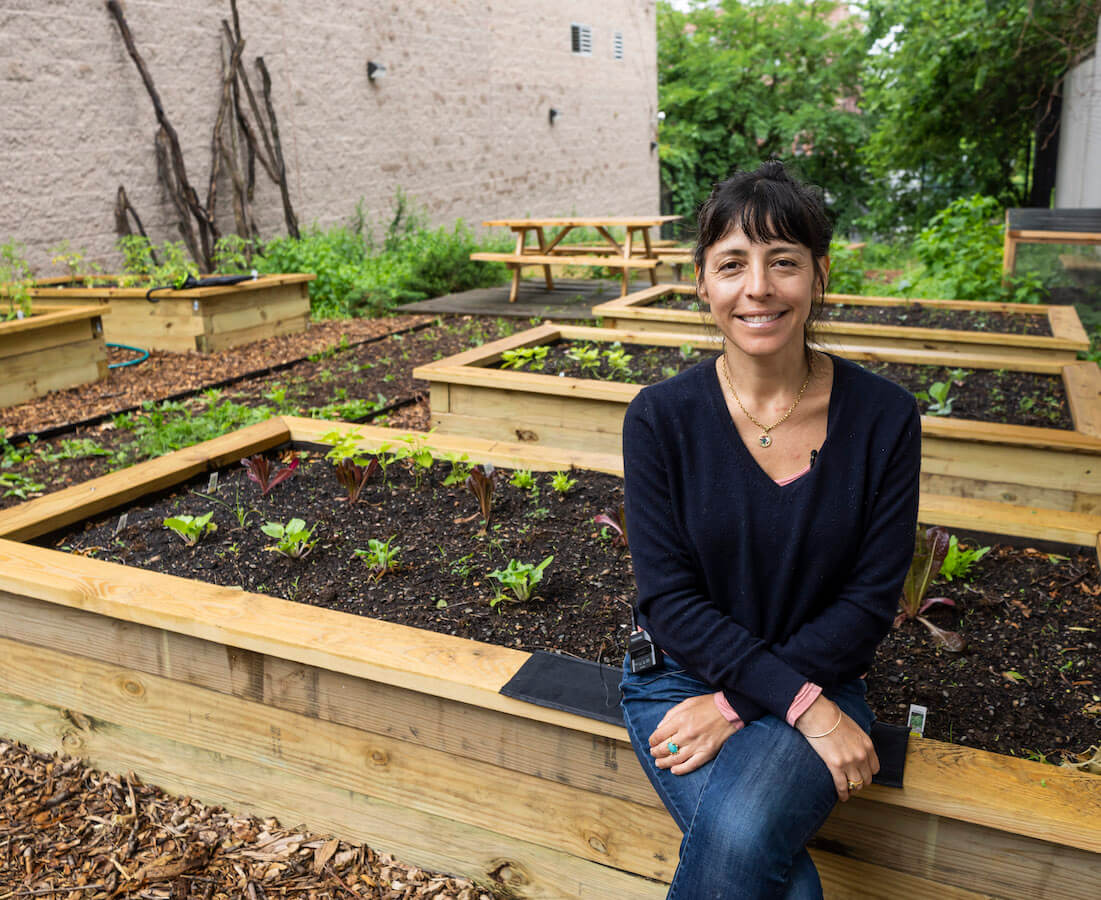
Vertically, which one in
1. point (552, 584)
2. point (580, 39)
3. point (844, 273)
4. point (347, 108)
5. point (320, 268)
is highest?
point (580, 39)

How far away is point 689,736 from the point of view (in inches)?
57.6

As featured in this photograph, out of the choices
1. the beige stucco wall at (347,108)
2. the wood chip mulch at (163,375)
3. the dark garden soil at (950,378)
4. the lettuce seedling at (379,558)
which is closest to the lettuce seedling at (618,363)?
the dark garden soil at (950,378)

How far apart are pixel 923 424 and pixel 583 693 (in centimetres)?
205

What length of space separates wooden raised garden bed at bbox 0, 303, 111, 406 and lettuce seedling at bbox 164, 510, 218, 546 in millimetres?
3254

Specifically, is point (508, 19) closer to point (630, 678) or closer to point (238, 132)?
point (238, 132)

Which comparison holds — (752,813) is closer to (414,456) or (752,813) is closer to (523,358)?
(414,456)

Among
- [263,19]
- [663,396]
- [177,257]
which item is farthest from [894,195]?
[663,396]

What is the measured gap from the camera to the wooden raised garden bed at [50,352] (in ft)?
17.4

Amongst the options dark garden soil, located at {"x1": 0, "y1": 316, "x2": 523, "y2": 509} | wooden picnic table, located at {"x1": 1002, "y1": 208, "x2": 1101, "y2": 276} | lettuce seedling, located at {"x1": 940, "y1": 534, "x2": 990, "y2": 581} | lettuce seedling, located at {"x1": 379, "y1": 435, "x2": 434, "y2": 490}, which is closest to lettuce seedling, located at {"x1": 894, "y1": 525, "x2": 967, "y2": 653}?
lettuce seedling, located at {"x1": 940, "y1": 534, "x2": 990, "y2": 581}

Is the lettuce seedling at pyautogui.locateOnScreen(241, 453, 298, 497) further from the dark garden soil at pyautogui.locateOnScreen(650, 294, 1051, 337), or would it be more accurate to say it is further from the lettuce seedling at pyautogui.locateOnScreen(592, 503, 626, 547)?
the dark garden soil at pyautogui.locateOnScreen(650, 294, 1051, 337)

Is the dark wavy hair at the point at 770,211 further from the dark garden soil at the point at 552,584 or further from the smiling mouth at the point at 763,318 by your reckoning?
the dark garden soil at the point at 552,584

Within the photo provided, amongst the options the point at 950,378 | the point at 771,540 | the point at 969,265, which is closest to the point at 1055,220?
the point at 969,265

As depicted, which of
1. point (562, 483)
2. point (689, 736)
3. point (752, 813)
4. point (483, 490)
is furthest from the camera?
point (562, 483)

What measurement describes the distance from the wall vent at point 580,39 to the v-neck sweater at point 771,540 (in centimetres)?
1460
